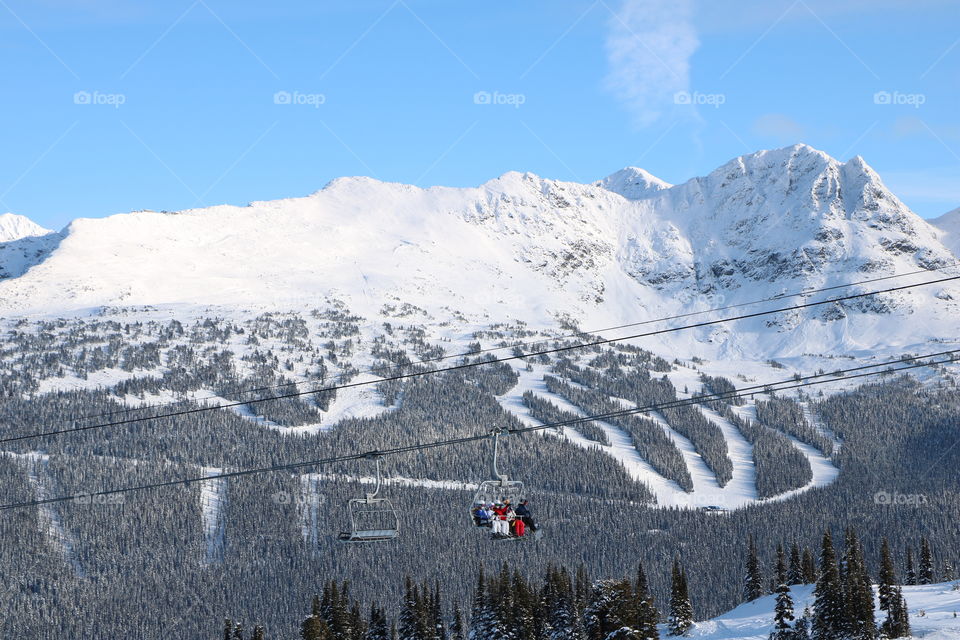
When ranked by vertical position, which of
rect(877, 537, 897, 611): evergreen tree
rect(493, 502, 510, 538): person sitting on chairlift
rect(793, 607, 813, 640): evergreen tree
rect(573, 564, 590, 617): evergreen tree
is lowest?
rect(793, 607, 813, 640): evergreen tree

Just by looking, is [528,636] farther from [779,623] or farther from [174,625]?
[174,625]

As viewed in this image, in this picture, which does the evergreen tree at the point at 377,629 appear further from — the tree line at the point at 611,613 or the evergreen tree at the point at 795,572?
the evergreen tree at the point at 795,572

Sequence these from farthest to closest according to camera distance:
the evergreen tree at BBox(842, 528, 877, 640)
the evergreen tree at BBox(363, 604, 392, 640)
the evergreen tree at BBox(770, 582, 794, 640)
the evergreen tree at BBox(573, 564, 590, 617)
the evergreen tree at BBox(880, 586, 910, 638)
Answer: the evergreen tree at BBox(573, 564, 590, 617) → the evergreen tree at BBox(363, 604, 392, 640) → the evergreen tree at BBox(770, 582, 794, 640) → the evergreen tree at BBox(880, 586, 910, 638) → the evergreen tree at BBox(842, 528, 877, 640)

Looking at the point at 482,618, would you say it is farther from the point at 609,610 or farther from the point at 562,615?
the point at 609,610

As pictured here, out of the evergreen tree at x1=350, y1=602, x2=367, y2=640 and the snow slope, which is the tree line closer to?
the evergreen tree at x1=350, y1=602, x2=367, y2=640

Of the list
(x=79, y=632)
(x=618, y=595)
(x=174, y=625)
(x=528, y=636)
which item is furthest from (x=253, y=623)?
(x=618, y=595)

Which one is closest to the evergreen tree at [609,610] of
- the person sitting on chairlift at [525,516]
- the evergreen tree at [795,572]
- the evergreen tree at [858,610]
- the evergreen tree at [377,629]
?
the evergreen tree at [858,610]

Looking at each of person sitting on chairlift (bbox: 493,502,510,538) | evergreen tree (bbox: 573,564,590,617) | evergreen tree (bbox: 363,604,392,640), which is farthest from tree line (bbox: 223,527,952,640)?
person sitting on chairlift (bbox: 493,502,510,538)
